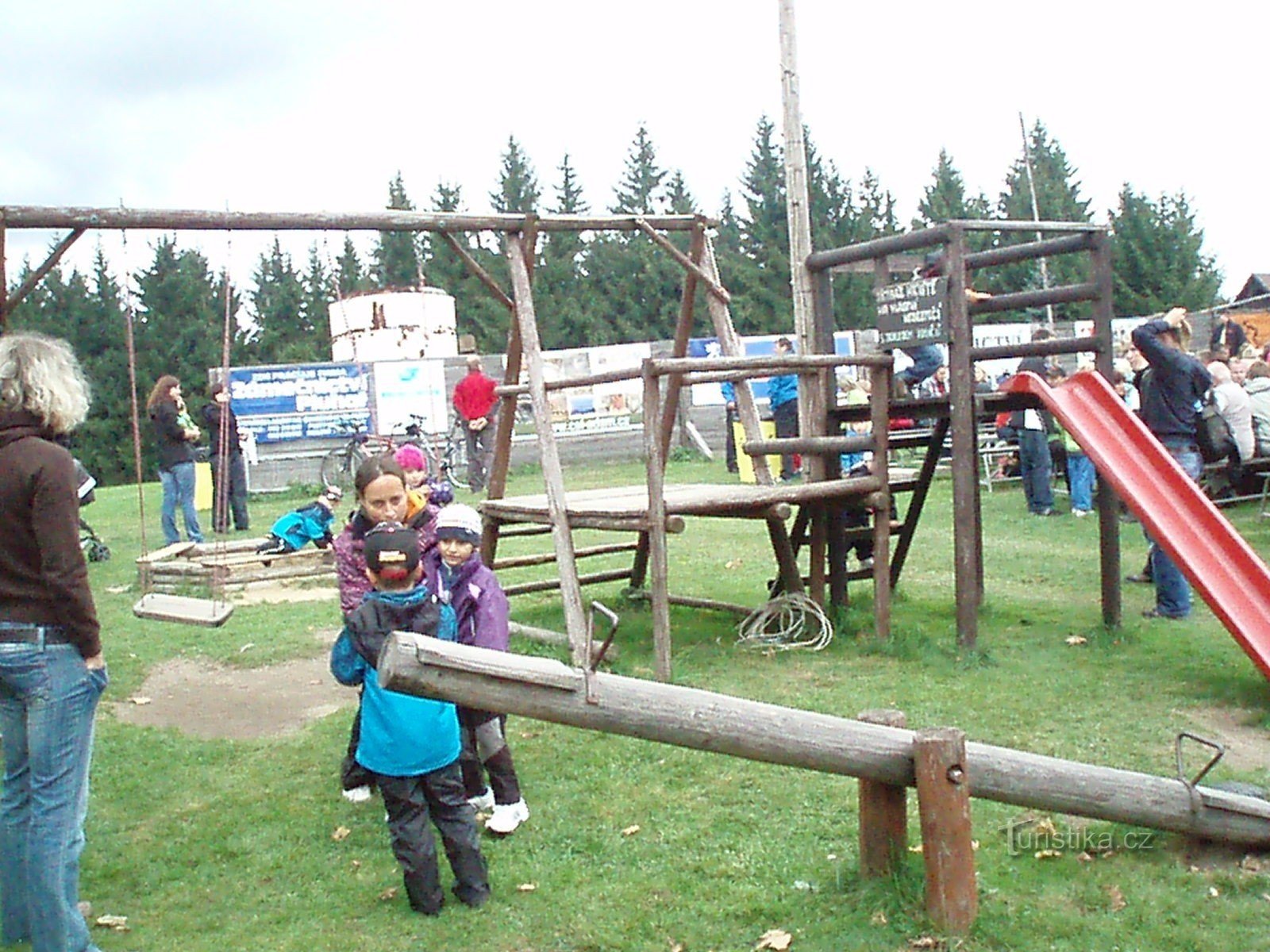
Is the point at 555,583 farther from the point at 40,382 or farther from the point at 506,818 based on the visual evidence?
the point at 40,382

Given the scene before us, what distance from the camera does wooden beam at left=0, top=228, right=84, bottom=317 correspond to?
5.93 metres

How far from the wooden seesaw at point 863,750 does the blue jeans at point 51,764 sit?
3.21ft

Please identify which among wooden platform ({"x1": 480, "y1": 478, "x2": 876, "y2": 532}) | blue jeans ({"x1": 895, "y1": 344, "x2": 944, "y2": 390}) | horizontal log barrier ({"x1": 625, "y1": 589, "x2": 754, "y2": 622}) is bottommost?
horizontal log barrier ({"x1": 625, "y1": 589, "x2": 754, "y2": 622})

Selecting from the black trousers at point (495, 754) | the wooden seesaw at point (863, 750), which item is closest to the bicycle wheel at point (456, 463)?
the black trousers at point (495, 754)

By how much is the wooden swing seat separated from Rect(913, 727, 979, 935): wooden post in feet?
10.1

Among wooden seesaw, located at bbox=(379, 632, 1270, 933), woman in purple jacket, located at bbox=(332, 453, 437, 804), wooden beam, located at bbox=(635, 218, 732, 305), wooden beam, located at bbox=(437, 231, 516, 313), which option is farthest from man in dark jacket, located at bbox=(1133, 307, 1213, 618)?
woman in purple jacket, located at bbox=(332, 453, 437, 804)

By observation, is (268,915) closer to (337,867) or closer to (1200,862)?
(337,867)

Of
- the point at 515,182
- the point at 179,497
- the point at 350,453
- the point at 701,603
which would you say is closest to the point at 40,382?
the point at 701,603

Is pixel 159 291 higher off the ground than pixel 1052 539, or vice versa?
pixel 159 291

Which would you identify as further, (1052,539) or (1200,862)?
(1052,539)

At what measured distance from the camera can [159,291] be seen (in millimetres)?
29484

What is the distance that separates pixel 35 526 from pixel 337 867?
5.65 ft

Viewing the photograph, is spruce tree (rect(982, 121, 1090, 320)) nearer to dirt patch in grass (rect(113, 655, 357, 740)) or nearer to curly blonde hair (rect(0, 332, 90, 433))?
dirt patch in grass (rect(113, 655, 357, 740))

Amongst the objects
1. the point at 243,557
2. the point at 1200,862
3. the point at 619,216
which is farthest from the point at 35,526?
the point at 243,557
